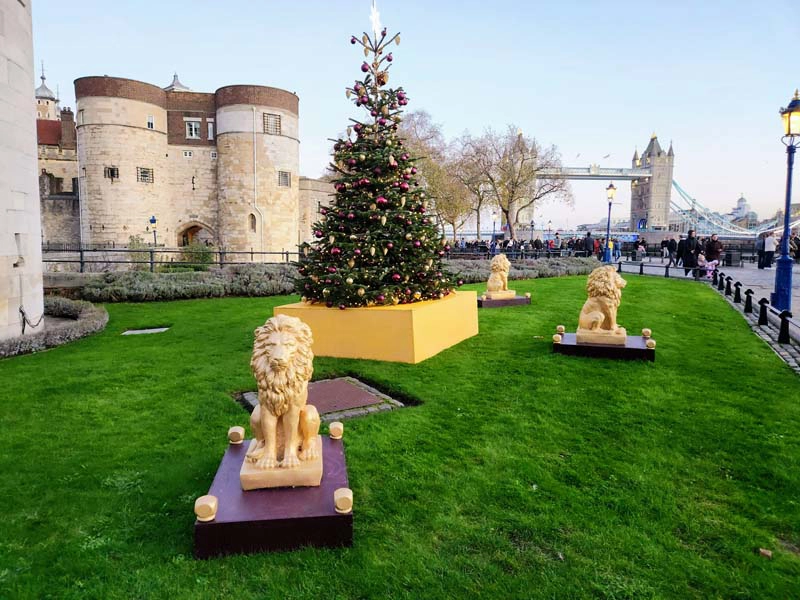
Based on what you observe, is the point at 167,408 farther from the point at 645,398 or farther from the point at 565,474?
the point at 645,398

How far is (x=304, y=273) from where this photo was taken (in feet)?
27.3

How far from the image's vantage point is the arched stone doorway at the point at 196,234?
42125mm

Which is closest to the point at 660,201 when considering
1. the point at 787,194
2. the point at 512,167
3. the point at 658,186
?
the point at 658,186

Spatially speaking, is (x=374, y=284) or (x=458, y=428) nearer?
(x=458, y=428)

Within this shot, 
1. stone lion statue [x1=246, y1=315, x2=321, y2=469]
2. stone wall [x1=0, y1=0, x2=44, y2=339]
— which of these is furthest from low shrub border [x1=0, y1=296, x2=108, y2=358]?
stone lion statue [x1=246, y1=315, x2=321, y2=469]

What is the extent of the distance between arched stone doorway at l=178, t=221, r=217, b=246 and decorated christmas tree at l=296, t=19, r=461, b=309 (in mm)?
34492

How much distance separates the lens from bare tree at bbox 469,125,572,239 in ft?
126

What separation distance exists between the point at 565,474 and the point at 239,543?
253 centimetres

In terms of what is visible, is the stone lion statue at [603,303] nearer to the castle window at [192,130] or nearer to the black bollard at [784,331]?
the black bollard at [784,331]

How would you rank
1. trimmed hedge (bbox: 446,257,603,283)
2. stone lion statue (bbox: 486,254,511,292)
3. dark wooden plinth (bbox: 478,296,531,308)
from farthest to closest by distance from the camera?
trimmed hedge (bbox: 446,257,603,283), stone lion statue (bbox: 486,254,511,292), dark wooden plinth (bbox: 478,296,531,308)

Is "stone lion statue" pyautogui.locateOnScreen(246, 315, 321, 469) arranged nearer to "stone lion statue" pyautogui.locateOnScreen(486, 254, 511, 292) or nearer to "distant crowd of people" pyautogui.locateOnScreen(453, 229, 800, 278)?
"stone lion statue" pyautogui.locateOnScreen(486, 254, 511, 292)

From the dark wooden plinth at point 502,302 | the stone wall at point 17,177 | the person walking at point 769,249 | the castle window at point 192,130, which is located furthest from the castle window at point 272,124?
the person walking at point 769,249

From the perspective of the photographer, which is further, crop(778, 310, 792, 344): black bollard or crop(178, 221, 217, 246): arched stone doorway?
crop(178, 221, 217, 246): arched stone doorway

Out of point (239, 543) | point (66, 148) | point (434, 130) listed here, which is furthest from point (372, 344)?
point (66, 148)
